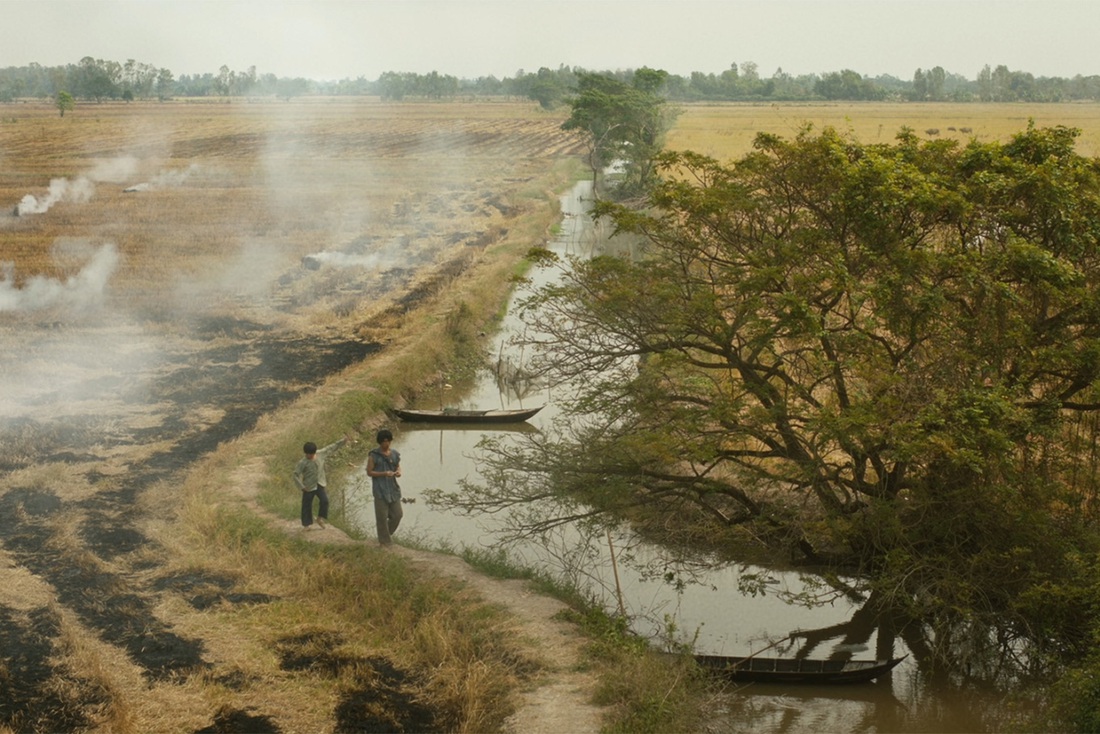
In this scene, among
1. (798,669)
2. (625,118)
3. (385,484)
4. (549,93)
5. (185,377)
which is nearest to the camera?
(798,669)

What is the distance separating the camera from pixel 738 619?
1438 cm

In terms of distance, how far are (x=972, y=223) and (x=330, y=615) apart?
908 cm

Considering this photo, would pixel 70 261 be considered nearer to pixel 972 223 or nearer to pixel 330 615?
pixel 330 615

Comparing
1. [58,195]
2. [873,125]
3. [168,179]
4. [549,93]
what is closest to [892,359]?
[58,195]

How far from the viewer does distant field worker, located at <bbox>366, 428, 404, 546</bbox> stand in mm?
14328

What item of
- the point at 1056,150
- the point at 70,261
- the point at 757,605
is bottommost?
the point at 757,605

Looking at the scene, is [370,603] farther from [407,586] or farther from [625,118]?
[625,118]

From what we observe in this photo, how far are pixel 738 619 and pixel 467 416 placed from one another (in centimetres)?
885

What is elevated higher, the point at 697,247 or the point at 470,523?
the point at 697,247

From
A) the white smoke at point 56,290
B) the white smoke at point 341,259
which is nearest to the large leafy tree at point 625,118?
the white smoke at point 341,259

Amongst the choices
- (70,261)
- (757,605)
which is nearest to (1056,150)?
(757,605)

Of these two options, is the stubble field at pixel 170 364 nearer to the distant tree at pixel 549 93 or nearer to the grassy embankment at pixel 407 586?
the grassy embankment at pixel 407 586

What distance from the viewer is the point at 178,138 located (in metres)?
84.4

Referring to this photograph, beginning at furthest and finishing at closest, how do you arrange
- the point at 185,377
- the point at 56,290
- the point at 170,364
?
the point at 56,290 → the point at 170,364 → the point at 185,377
